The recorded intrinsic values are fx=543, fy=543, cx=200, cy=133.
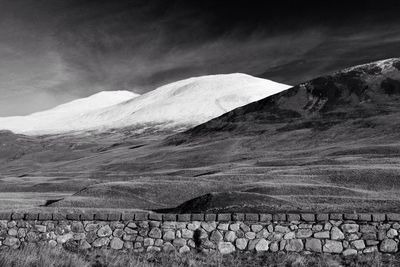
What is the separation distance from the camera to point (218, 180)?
58.2m

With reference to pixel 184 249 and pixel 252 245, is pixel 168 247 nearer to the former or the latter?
pixel 184 249

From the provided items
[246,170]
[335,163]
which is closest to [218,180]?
[246,170]

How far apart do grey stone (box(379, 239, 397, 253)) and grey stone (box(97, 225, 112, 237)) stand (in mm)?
10239

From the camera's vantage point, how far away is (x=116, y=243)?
69.3 ft

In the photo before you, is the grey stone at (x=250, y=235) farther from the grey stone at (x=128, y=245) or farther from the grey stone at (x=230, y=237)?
the grey stone at (x=128, y=245)

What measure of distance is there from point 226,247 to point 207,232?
926mm

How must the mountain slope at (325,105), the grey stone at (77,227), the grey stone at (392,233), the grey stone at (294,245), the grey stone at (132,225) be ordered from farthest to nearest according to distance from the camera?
1. the mountain slope at (325,105)
2. the grey stone at (77,227)
3. the grey stone at (132,225)
4. the grey stone at (294,245)
5. the grey stone at (392,233)

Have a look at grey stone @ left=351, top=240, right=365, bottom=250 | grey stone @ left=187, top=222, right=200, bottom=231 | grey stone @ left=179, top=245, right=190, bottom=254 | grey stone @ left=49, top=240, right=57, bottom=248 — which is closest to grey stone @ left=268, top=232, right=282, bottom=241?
grey stone @ left=351, top=240, right=365, bottom=250

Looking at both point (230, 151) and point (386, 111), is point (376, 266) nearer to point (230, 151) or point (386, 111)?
point (230, 151)

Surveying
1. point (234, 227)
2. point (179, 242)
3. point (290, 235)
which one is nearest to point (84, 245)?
point (179, 242)

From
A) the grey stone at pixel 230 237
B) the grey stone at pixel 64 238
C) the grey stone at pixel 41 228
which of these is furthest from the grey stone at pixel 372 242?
the grey stone at pixel 41 228

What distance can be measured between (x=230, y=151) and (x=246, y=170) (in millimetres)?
53763

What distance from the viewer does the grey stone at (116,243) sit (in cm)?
2108

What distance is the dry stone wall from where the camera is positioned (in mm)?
19844
